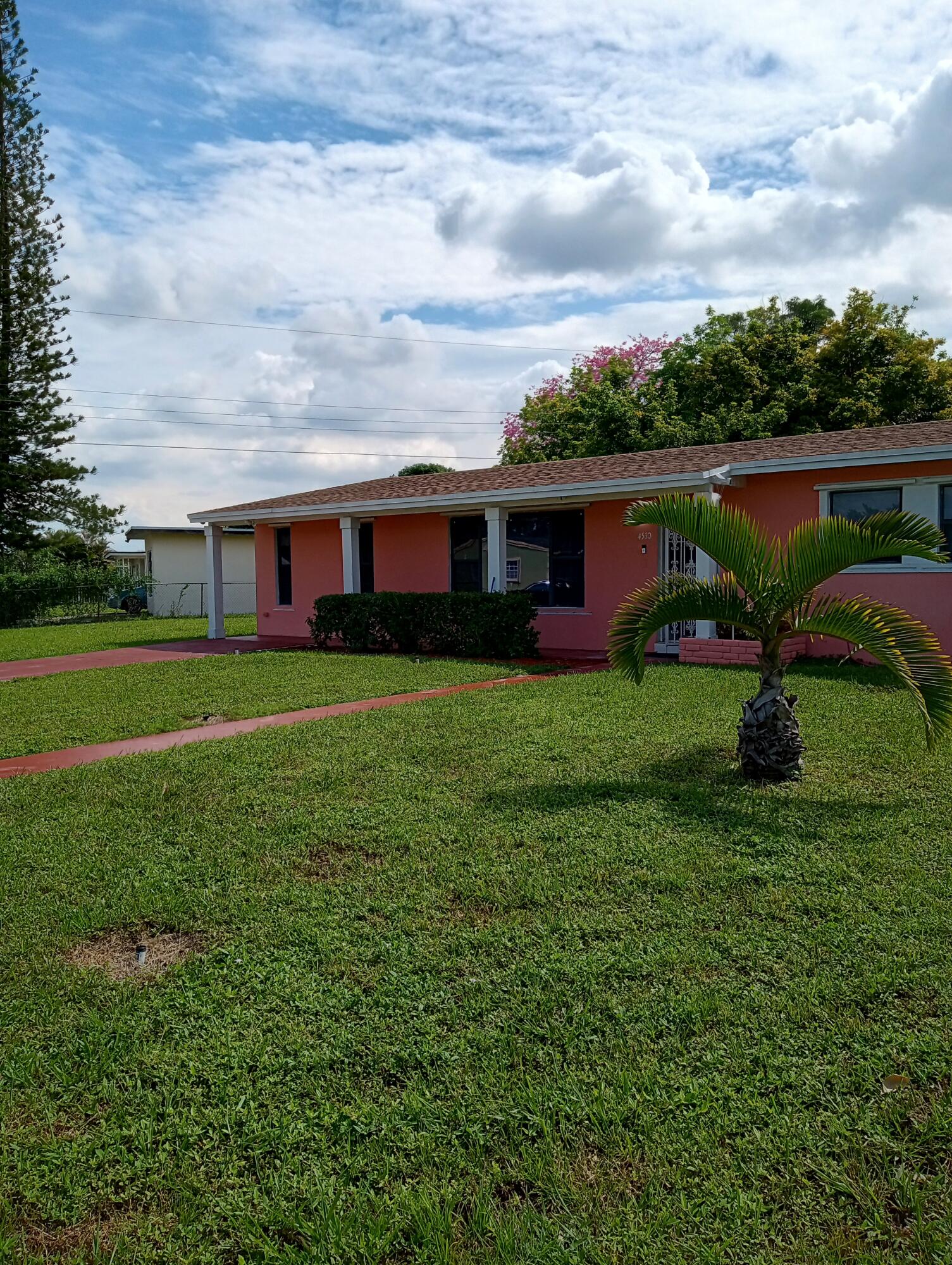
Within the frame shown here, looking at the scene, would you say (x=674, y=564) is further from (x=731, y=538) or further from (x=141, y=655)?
(x=141, y=655)

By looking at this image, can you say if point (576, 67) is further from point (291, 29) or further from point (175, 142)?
point (175, 142)

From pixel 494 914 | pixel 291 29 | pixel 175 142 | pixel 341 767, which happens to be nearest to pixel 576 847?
pixel 494 914

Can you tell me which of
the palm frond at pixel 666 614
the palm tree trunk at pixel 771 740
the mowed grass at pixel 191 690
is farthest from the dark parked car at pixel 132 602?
the palm tree trunk at pixel 771 740

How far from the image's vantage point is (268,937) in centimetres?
389

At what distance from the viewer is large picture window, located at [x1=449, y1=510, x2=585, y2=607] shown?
50.3 ft

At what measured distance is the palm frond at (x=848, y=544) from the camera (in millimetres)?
6043

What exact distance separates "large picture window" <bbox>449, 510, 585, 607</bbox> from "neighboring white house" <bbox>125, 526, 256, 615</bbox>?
17070mm

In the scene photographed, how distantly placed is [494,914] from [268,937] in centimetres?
102

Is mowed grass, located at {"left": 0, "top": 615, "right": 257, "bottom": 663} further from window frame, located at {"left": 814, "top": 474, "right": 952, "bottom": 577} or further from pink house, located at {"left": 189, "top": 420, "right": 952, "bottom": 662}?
window frame, located at {"left": 814, "top": 474, "right": 952, "bottom": 577}

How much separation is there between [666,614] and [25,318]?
Result: 31.6 metres

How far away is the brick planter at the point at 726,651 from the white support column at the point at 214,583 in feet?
36.8

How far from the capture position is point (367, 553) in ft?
61.4

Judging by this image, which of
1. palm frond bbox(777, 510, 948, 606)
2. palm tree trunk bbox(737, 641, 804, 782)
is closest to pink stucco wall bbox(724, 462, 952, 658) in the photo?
palm frond bbox(777, 510, 948, 606)

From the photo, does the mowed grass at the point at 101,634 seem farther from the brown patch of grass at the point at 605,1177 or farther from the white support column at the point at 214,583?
the brown patch of grass at the point at 605,1177
